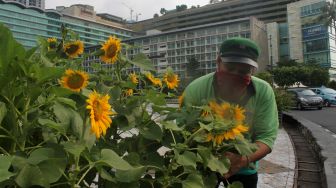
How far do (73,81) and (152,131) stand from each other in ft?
0.72

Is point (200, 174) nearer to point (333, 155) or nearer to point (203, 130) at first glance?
point (203, 130)

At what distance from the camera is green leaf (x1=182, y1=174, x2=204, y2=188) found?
979mm

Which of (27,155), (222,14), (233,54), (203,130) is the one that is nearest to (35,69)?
(27,155)

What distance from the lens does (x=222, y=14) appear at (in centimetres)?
10794

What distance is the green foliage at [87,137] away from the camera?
0.77 m

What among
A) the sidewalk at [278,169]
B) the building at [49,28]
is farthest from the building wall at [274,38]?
the sidewalk at [278,169]

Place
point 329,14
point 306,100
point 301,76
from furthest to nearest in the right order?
point 329,14
point 301,76
point 306,100

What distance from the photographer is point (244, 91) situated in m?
1.81

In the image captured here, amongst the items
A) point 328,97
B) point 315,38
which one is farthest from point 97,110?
point 315,38

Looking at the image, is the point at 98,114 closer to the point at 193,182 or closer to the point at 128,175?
the point at 128,175

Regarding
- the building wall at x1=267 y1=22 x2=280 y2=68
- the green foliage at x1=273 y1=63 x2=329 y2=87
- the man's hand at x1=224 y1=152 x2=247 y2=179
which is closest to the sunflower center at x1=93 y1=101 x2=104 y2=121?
the man's hand at x1=224 y1=152 x2=247 y2=179

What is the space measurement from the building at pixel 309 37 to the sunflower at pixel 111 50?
8316cm

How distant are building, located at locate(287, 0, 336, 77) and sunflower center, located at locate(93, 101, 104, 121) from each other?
8367 cm

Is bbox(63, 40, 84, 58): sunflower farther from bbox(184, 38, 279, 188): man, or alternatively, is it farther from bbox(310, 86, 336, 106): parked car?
bbox(310, 86, 336, 106): parked car
